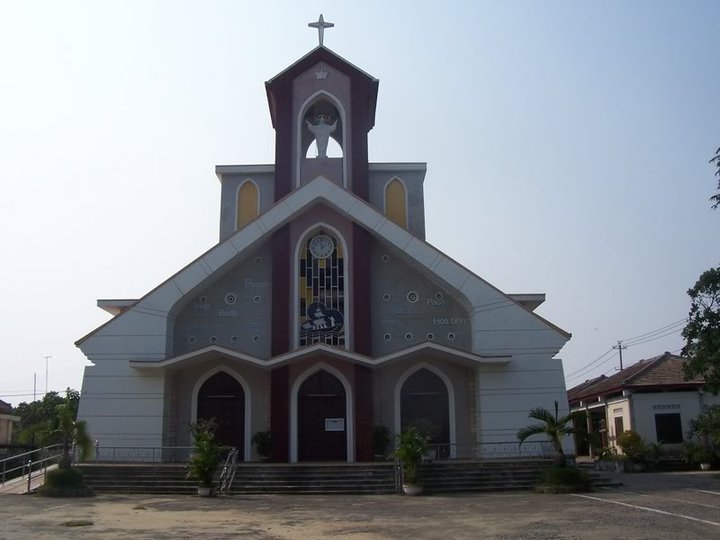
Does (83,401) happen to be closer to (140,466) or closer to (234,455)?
(140,466)

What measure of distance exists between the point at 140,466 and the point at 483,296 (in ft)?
37.7

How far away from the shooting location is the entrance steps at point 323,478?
65.4 feet

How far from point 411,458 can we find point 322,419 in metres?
5.87

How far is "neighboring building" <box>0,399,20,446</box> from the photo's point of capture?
43562 mm

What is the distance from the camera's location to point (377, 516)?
14.5m

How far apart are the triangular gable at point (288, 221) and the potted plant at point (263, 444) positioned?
4.07 m

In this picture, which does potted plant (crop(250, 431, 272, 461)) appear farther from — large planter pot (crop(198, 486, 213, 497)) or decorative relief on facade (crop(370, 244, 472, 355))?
large planter pot (crop(198, 486, 213, 497))

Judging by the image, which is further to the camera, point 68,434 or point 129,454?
point 129,454

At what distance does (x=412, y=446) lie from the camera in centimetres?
1938

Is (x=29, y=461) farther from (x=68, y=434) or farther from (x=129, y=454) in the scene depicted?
(x=129, y=454)

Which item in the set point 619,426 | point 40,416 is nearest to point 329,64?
point 619,426

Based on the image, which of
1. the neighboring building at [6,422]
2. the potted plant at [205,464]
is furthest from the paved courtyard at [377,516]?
the neighboring building at [6,422]

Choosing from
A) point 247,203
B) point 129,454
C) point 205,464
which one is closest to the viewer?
point 205,464

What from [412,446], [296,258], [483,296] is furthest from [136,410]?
[483,296]
